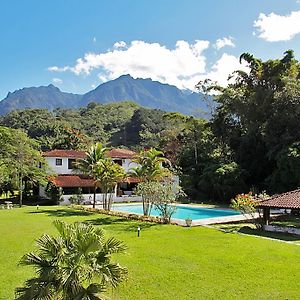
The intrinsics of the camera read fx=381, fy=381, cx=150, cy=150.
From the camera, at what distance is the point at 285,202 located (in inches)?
752

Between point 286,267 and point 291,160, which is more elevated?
point 291,160

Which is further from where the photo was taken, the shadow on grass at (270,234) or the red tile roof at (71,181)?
the red tile roof at (71,181)

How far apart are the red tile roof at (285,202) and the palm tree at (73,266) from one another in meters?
13.0

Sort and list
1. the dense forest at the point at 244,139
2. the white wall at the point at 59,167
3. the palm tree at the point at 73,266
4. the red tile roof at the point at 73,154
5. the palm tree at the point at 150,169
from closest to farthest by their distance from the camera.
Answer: the palm tree at the point at 73,266 < the palm tree at the point at 150,169 < the dense forest at the point at 244,139 < the white wall at the point at 59,167 < the red tile roof at the point at 73,154

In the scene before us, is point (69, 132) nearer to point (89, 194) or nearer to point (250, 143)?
point (89, 194)

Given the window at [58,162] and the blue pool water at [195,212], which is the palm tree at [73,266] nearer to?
the blue pool water at [195,212]

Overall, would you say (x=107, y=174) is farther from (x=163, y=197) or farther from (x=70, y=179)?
(x=70, y=179)

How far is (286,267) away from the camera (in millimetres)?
11555

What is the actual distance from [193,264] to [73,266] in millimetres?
5716

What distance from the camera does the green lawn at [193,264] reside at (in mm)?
9430

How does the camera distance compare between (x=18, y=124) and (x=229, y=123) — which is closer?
(x=229, y=123)

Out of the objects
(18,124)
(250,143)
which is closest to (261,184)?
(250,143)

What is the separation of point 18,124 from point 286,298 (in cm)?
7338

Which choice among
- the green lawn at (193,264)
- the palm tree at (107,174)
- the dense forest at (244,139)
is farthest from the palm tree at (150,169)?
the dense forest at (244,139)
